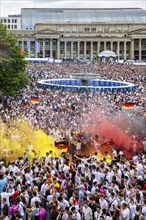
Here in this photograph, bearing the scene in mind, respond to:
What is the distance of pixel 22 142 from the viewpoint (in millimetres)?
30531

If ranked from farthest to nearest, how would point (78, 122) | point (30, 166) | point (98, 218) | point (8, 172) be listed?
point (78, 122), point (30, 166), point (8, 172), point (98, 218)

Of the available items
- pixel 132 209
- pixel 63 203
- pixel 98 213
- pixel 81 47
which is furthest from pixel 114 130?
pixel 81 47

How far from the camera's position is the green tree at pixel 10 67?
54.3 m

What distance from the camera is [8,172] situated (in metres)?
22.1

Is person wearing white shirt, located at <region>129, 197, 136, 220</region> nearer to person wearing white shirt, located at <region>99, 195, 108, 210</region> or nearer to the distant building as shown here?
→ person wearing white shirt, located at <region>99, 195, 108, 210</region>

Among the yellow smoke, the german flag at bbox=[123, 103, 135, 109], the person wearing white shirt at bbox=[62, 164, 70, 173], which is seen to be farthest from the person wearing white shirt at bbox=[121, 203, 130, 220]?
the german flag at bbox=[123, 103, 135, 109]

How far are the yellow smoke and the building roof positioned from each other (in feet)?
496

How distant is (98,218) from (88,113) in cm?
2651

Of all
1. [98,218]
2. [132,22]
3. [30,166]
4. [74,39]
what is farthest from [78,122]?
[132,22]

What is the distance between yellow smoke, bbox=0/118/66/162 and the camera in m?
28.1

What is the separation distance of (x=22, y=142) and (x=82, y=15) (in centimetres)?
16458

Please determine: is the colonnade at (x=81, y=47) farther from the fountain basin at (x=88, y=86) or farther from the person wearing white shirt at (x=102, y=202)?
the person wearing white shirt at (x=102, y=202)

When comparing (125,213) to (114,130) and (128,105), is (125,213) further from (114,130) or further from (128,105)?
(128,105)

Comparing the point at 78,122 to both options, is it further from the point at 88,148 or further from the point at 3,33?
the point at 3,33
